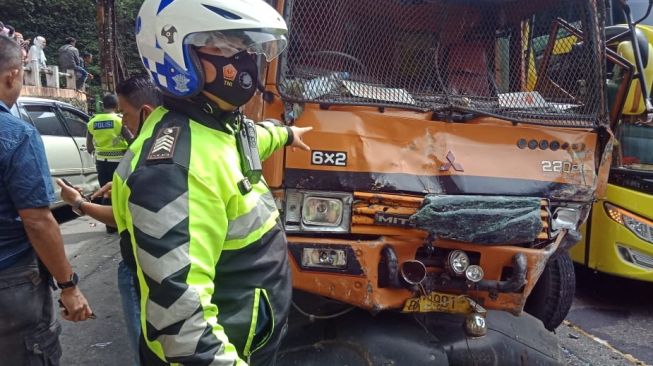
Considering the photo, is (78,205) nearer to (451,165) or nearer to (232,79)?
(232,79)

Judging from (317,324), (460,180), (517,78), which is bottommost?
(317,324)

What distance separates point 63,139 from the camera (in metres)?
8.08

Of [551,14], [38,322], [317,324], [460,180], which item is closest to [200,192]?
[38,322]

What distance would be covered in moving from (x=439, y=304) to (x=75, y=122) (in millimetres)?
7445

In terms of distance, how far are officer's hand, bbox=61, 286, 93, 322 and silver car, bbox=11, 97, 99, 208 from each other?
18.7ft

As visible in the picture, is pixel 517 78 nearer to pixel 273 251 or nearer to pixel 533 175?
pixel 533 175

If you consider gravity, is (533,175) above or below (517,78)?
below

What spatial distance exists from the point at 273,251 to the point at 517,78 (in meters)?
2.57

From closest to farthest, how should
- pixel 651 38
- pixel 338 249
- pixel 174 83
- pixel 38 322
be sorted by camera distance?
pixel 174 83 → pixel 38 322 → pixel 338 249 → pixel 651 38

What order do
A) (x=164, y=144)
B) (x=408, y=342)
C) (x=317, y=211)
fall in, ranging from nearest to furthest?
(x=164, y=144), (x=317, y=211), (x=408, y=342)

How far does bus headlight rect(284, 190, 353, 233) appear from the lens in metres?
2.82

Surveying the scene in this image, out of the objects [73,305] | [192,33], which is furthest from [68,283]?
[192,33]

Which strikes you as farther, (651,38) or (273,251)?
(651,38)

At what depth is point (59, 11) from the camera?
2323 centimetres
